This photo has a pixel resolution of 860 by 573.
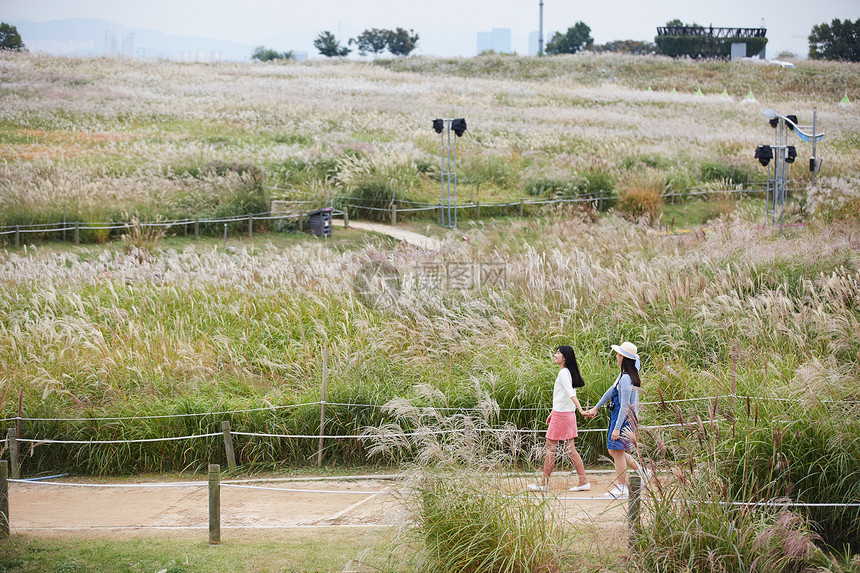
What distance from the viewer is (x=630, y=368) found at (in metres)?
6.29

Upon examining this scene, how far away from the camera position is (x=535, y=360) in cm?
809

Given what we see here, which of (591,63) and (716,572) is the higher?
(591,63)

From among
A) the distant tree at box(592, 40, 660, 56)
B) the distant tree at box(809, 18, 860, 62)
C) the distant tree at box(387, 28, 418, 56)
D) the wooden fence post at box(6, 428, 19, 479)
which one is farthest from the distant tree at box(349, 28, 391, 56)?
the wooden fence post at box(6, 428, 19, 479)

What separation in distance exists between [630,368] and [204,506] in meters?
3.65

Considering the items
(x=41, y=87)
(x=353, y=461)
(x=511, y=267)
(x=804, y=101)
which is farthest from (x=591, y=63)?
(x=353, y=461)

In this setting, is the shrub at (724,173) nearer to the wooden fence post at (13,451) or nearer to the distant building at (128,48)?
the wooden fence post at (13,451)

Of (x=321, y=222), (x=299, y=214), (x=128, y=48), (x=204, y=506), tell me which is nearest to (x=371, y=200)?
(x=299, y=214)

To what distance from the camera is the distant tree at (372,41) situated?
79625mm

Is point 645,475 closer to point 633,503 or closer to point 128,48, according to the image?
point 633,503

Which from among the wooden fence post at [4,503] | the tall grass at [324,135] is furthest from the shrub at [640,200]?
the wooden fence post at [4,503]

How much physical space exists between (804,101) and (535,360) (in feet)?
95.7

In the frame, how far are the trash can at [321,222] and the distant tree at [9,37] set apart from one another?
1576cm

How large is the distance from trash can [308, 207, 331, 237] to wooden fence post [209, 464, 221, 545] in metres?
12.5

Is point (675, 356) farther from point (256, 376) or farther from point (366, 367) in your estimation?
point (256, 376)
